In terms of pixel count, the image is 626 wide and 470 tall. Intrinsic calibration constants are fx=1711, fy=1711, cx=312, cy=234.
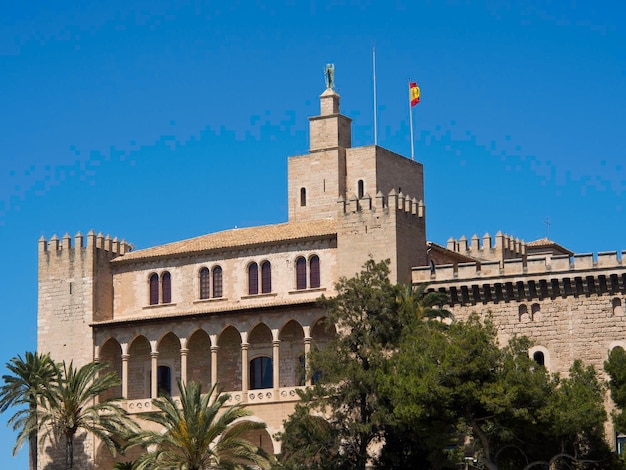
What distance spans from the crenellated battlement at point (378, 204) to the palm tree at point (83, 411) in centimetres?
1165

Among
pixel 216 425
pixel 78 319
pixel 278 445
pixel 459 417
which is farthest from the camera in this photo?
pixel 78 319

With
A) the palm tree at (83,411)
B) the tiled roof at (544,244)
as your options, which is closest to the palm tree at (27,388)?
the palm tree at (83,411)

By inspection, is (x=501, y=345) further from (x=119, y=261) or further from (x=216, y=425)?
(x=119, y=261)

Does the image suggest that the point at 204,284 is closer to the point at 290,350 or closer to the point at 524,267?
the point at 290,350

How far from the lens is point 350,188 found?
7519 cm

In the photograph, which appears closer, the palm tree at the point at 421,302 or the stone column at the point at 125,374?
the palm tree at the point at 421,302

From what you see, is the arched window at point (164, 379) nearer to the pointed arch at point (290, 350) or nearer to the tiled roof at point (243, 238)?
the tiled roof at point (243, 238)

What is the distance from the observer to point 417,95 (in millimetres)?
76812

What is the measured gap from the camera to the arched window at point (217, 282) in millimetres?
71938

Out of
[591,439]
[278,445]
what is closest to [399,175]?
[278,445]

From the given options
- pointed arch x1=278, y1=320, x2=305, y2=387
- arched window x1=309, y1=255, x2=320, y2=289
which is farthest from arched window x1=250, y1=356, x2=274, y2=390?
arched window x1=309, y1=255, x2=320, y2=289

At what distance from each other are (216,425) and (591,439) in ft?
44.4

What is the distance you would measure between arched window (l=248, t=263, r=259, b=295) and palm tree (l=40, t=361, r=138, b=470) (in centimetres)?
668

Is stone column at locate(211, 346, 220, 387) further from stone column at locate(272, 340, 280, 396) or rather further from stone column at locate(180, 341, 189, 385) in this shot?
stone column at locate(272, 340, 280, 396)
